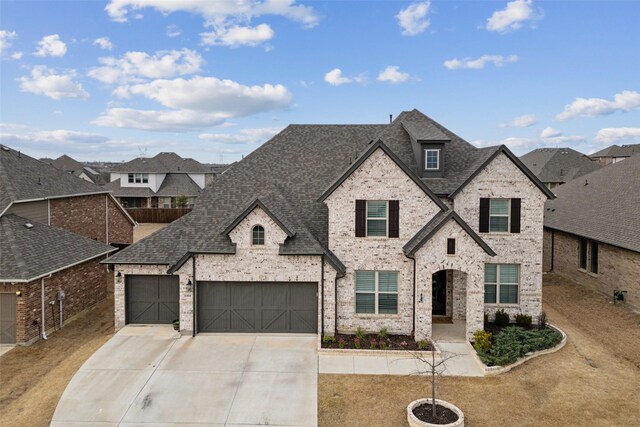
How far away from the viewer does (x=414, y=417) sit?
1143cm

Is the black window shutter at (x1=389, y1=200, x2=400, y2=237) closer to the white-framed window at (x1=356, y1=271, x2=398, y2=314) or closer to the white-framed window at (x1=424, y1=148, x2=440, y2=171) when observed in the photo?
the white-framed window at (x1=356, y1=271, x2=398, y2=314)

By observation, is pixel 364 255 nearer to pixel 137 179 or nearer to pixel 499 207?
pixel 499 207

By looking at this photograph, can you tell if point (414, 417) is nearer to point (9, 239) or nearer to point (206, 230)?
point (206, 230)

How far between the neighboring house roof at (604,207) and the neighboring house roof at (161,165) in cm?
5010

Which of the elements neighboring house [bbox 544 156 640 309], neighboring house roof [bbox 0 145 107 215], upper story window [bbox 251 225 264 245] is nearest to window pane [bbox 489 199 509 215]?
neighboring house [bbox 544 156 640 309]

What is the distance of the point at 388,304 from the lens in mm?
17938

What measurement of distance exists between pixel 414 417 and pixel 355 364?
400cm

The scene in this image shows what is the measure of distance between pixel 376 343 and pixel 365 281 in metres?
2.61

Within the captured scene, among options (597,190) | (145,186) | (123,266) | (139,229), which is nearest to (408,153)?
(123,266)

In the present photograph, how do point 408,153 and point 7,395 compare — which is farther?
point 408,153

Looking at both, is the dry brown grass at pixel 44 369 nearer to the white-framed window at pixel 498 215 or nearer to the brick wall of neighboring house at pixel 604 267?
the white-framed window at pixel 498 215

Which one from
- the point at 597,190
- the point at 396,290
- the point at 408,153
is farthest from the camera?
the point at 597,190

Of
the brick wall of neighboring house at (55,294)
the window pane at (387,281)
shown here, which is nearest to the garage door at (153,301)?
the brick wall of neighboring house at (55,294)

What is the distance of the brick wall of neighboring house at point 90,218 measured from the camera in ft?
83.7
